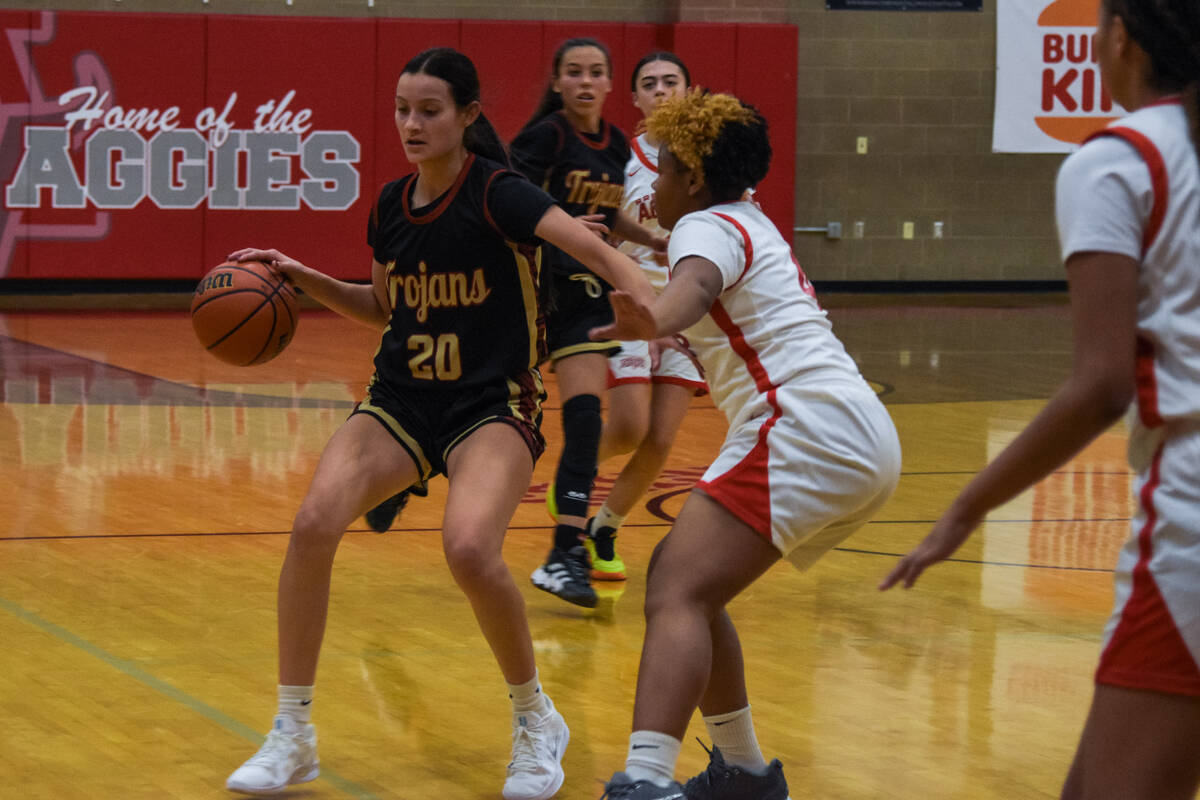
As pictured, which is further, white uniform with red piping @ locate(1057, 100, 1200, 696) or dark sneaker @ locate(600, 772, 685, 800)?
dark sneaker @ locate(600, 772, 685, 800)

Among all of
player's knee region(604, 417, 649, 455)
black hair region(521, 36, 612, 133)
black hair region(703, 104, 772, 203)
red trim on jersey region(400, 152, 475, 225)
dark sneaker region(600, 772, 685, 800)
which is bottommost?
dark sneaker region(600, 772, 685, 800)

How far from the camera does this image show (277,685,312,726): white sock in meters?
3.36

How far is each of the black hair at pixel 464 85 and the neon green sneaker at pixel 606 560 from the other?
1.87 m

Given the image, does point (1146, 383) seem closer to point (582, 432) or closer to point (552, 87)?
point (582, 432)

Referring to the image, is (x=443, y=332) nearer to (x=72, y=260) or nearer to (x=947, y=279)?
(x=72, y=260)

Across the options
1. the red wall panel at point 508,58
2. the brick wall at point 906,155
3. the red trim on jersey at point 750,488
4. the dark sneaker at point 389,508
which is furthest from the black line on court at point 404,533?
the brick wall at point 906,155

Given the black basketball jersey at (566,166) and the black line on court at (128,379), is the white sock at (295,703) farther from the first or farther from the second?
the black line on court at (128,379)

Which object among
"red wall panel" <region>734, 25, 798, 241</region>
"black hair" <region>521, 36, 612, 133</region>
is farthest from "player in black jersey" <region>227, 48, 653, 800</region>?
"red wall panel" <region>734, 25, 798, 241</region>

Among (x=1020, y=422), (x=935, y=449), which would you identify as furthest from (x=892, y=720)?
(x=1020, y=422)

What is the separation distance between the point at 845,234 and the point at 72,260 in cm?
724

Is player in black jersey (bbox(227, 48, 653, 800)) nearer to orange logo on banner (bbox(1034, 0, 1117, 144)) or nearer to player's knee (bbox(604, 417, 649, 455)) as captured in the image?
player's knee (bbox(604, 417, 649, 455))

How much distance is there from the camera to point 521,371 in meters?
3.58

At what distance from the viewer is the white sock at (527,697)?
343 centimetres

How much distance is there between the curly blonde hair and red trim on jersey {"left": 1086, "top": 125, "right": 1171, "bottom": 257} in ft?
4.17
